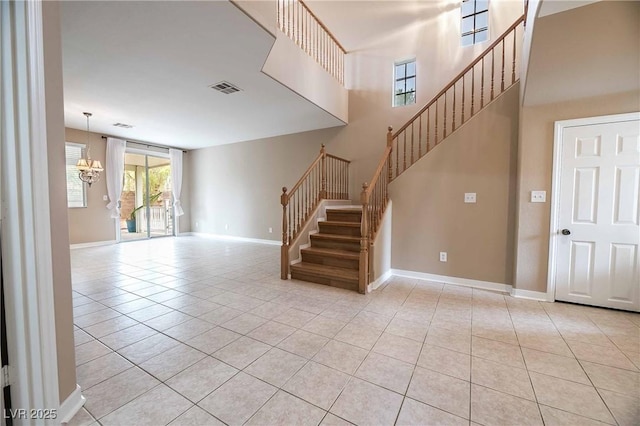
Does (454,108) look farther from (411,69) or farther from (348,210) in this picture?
(348,210)

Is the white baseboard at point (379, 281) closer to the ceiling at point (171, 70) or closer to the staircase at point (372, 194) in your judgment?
the staircase at point (372, 194)

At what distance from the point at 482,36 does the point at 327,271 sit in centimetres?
483

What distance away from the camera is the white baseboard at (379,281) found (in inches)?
135

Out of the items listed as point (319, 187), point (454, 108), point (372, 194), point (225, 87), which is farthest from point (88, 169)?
point (454, 108)

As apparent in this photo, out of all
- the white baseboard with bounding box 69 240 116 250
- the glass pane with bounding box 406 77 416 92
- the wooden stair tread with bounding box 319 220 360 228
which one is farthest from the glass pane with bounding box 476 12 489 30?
the white baseboard with bounding box 69 240 116 250

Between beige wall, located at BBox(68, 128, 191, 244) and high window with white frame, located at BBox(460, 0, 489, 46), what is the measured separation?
8.60 meters

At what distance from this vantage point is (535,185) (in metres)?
3.09

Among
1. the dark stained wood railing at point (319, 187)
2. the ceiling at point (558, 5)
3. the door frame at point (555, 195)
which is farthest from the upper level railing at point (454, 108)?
the ceiling at point (558, 5)

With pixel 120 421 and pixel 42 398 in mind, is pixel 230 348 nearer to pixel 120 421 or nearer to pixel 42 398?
→ pixel 120 421

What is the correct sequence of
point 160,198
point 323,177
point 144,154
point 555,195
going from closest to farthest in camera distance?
point 555,195 → point 323,177 → point 144,154 → point 160,198

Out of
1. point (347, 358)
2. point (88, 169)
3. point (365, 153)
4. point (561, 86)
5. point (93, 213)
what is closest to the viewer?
point (347, 358)

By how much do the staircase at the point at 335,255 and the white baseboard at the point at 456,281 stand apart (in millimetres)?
876

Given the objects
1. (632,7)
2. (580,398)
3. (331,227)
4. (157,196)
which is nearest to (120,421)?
(580,398)

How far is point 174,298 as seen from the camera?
312 cm
